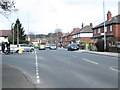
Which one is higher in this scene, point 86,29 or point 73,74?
point 86,29

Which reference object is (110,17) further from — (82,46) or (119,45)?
(119,45)

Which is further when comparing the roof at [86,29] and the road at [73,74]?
the roof at [86,29]

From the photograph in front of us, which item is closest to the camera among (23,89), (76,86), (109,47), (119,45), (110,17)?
(23,89)

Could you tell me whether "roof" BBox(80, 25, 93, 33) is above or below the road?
above

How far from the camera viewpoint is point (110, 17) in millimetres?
59750

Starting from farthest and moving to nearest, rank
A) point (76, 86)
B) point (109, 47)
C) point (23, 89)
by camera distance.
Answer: point (109, 47)
point (76, 86)
point (23, 89)

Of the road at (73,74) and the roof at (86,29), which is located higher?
the roof at (86,29)

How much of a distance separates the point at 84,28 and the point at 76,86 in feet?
264

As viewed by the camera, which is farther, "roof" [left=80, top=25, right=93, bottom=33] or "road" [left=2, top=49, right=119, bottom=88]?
"roof" [left=80, top=25, right=93, bottom=33]

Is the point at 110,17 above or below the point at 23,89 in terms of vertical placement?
above

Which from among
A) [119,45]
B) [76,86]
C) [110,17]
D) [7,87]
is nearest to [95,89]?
[76,86]

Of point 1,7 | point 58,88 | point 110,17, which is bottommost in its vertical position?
point 58,88

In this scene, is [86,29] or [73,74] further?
[86,29]

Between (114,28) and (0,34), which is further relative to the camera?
(0,34)
